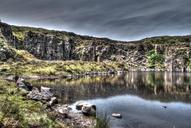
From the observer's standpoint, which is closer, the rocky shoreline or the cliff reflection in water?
the rocky shoreline

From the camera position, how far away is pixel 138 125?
2189 inches

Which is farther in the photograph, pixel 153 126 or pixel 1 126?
pixel 153 126

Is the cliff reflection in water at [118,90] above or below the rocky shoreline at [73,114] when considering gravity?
below

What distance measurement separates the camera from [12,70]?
18375 centimetres

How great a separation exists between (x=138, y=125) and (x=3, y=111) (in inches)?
1207

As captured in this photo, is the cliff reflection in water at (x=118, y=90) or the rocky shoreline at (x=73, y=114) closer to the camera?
the rocky shoreline at (x=73, y=114)

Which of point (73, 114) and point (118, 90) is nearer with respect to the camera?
point (73, 114)

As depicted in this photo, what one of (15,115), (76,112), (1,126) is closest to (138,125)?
(76,112)

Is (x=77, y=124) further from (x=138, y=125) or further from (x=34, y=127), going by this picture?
(x=34, y=127)

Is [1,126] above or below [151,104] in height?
above

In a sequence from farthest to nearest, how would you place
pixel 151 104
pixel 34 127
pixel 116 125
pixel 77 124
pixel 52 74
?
pixel 52 74 < pixel 151 104 < pixel 116 125 < pixel 77 124 < pixel 34 127

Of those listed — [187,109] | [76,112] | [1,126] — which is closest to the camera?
[1,126]

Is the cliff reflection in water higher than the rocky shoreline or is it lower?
lower

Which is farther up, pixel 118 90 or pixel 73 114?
pixel 73 114
